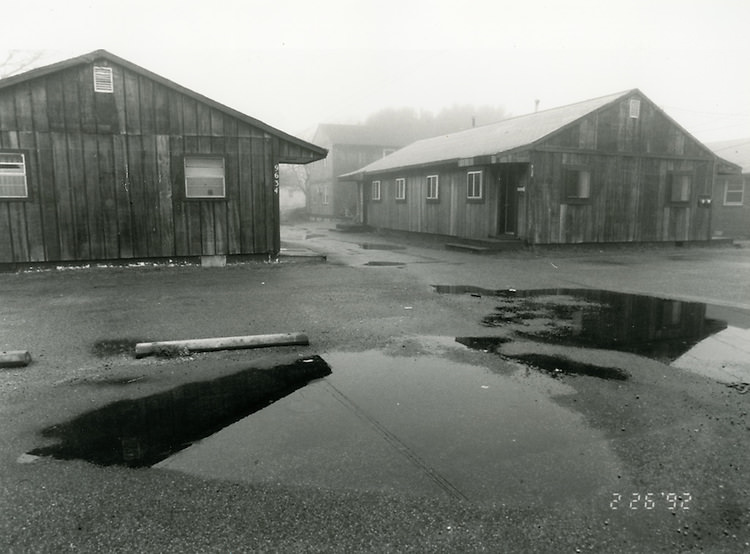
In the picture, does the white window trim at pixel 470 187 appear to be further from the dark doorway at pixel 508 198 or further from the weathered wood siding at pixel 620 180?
the weathered wood siding at pixel 620 180

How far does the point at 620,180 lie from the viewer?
1917 centimetres

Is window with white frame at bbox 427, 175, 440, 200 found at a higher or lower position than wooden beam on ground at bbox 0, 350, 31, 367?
higher

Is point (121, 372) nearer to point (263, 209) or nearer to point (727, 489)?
point (727, 489)

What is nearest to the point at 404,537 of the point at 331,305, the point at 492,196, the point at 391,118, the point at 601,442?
the point at 601,442

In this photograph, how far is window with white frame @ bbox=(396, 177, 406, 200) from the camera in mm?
25609

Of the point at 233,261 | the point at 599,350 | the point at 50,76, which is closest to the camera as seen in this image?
Result: the point at 599,350

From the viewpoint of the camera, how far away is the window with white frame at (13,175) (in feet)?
41.6

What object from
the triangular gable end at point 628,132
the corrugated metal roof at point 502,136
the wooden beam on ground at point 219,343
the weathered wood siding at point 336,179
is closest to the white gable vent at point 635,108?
the triangular gable end at point 628,132

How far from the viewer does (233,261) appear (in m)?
14.3

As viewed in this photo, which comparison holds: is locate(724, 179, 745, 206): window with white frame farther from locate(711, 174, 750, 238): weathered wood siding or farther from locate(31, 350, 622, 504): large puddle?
locate(31, 350, 622, 504): large puddle

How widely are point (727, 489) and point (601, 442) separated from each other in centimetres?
82

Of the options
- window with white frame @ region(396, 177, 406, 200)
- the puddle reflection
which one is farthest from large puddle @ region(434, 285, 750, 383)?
window with white frame @ region(396, 177, 406, 200)

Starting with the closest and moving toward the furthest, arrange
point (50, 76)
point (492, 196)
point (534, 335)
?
point (534, 335)
point (50, 76)
point (492, 196)

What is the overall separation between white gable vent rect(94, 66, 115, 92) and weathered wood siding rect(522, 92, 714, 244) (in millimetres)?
11944
